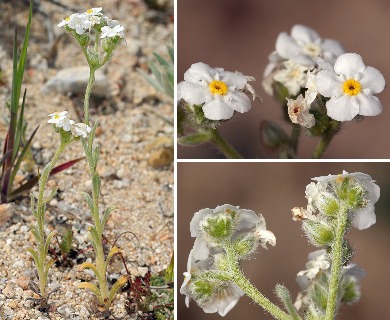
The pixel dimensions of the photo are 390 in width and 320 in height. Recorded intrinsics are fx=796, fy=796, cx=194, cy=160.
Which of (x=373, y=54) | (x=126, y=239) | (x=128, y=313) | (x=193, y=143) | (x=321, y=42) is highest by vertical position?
(x=373, y=54)

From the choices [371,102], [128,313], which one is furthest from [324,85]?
[128,313]

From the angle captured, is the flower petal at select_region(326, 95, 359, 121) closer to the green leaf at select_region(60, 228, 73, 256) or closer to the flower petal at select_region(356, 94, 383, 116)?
the flower petal at select_region(356, 94, 383, 116)

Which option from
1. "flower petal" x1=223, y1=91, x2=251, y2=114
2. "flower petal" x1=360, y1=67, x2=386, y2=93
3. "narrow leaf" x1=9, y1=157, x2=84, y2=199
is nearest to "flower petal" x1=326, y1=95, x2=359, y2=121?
"flower petal" x1=360, y1=67, x2=386, y2=93

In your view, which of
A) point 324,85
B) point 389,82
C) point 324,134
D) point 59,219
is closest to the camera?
point 324,85

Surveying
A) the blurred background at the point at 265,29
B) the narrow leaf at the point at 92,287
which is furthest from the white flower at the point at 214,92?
the blurred background at the point at 265,29

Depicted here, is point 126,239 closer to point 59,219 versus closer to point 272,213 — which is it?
point 59,219

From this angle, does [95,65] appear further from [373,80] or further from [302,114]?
[373,80]

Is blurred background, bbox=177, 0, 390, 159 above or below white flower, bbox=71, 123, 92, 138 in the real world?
above
